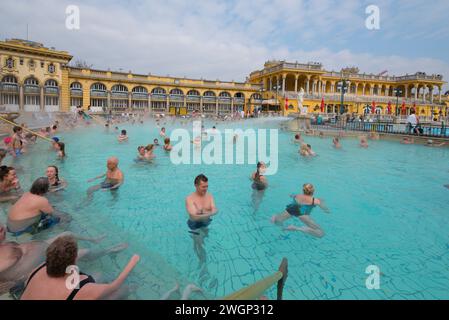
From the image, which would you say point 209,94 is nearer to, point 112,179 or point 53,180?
point 112,179

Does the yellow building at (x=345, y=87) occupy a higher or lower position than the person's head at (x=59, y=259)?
higher

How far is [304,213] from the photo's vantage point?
5.65 meters

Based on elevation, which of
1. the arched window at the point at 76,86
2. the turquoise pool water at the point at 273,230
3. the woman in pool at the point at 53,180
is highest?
the arched window at the point at 76,86

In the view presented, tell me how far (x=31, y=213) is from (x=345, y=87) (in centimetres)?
4990

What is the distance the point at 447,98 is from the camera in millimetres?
66125

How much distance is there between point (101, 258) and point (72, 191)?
152 inches

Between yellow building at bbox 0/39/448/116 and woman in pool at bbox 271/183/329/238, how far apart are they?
118ft

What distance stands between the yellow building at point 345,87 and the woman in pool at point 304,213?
3910 centimetres

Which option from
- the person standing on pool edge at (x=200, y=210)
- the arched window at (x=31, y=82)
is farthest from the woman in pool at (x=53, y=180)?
the arched window at (x=31, y=82)

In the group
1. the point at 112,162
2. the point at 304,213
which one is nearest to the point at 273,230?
the point at 304,213

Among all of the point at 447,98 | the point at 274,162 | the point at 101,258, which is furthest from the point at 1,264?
the point at 447,98

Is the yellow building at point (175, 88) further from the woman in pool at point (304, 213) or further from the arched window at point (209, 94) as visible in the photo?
the woman in pool at point (304, 213)

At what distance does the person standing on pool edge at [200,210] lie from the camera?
16.0 feet

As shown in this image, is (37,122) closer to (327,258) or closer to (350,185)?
(350,185)
